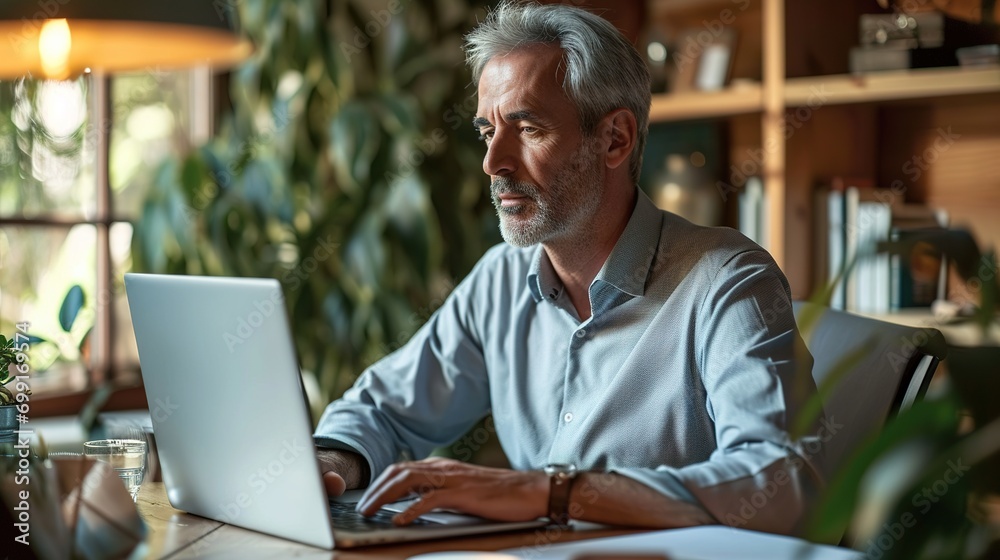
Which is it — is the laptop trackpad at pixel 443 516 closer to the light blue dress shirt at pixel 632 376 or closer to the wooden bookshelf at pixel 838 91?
the light blue dress shirt at pixel 632 376

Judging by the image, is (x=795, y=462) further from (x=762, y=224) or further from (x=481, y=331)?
(x=762, y=224)

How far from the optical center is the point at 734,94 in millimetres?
2789

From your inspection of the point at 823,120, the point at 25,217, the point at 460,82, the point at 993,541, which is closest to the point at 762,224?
the point at 823,120

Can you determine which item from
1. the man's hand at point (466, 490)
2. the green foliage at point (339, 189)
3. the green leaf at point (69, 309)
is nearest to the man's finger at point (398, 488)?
the man's hand at point (466, 490)

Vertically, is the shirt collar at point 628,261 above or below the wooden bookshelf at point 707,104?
below

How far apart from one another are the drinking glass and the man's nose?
2.15ft

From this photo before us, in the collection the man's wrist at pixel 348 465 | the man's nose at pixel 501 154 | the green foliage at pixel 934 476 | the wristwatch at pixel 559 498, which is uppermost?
the man's nose at pixel 501 154

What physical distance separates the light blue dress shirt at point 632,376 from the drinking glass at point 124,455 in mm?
244

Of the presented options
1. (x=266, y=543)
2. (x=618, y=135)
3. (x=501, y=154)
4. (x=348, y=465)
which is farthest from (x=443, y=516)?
(x=618, y=135)

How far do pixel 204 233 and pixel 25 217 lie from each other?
0.44 meters

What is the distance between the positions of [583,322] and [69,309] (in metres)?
0.73

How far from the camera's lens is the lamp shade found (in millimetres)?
1448

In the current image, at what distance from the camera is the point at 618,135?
169 centimetres

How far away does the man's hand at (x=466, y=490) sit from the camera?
113 cm
